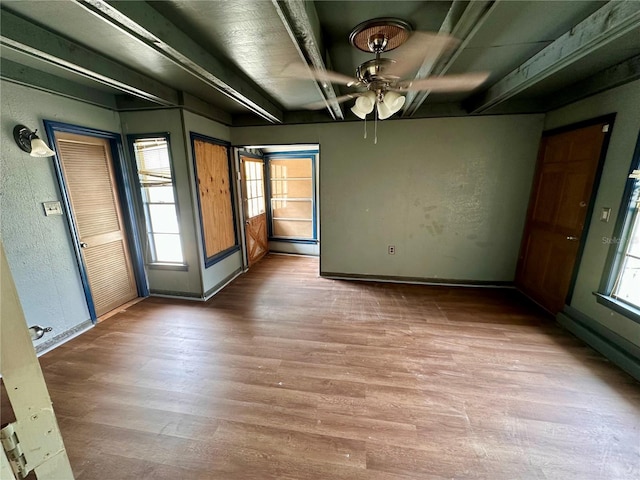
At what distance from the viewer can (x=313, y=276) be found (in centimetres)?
432

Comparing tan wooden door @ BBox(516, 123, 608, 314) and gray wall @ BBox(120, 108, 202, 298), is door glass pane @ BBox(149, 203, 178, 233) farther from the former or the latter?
tan wooden door @ BBox(516, 123, 608, 314)

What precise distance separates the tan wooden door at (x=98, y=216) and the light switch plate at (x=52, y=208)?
0.54ft

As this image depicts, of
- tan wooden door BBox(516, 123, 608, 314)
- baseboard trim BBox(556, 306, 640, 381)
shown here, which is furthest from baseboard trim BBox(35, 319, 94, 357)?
tan wooden door BBox(516, 123, 608, 314)

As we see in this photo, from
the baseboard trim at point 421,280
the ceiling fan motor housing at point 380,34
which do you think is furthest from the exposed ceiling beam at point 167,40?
the baseboard trim at point 421,280

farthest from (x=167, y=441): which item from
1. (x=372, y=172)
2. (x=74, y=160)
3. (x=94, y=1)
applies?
(x=372, y=172)

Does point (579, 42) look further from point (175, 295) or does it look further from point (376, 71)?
point (175, 295)

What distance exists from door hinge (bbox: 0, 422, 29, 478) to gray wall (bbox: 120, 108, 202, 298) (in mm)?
2891

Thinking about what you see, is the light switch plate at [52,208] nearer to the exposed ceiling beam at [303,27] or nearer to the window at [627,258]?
the exposed ceiling beam at [303,27]

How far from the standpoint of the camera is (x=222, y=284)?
3871 mm

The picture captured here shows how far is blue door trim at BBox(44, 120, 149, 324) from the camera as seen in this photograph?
2.47 m

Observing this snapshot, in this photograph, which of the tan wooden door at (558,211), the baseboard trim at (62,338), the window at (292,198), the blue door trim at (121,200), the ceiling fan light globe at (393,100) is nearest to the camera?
the ceiling fan light globe at (393,100)

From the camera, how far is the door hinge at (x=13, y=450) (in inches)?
21.7

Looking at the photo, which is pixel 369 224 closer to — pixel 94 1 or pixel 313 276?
pixel 313 276

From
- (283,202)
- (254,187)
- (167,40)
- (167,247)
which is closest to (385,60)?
(167,40)
